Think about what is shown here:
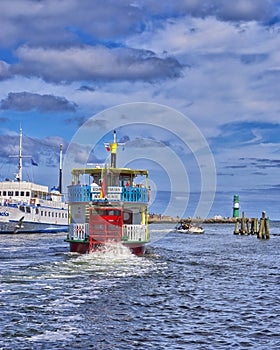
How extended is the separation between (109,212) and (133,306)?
1748 cm

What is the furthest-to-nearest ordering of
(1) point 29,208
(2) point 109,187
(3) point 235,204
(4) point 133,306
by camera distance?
(3) point 235,204
(1) point 29,208
(2) point 109,187
(4) point 133,306

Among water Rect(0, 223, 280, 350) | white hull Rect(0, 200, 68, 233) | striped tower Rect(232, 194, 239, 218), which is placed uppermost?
striped tower Rect(232, 194, 239, 218)

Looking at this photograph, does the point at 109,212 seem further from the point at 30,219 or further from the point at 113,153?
the point at 30,219

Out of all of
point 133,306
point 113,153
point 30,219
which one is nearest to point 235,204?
point 30,219

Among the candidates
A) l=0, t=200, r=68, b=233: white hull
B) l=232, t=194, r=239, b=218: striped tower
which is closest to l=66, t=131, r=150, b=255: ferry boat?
l=0, t=200, r=68, b=233: white hull

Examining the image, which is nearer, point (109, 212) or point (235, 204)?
point (109, 212)

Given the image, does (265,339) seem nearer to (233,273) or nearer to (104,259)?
(233,273)

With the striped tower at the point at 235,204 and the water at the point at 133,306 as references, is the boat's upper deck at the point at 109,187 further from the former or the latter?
the striped tower at the point at 235,204

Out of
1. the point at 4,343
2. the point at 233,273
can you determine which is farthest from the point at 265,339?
the point at 233,273

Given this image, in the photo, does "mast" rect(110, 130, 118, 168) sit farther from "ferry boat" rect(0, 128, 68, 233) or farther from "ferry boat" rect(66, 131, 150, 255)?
"ferry boat" rect(0, 128, 68, 233)

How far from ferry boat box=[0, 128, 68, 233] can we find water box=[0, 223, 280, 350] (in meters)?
44.7

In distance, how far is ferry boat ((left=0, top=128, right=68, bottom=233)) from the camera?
76.9 m

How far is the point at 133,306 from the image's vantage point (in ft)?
65.0

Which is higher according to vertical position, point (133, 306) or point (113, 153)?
point (113, 153)
